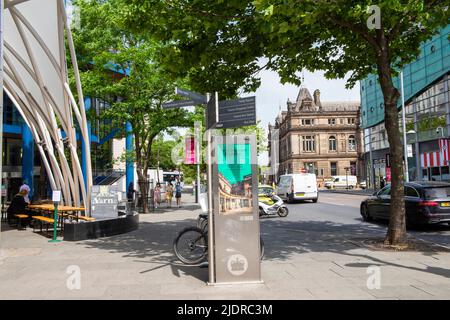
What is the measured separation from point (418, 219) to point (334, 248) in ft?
16.2

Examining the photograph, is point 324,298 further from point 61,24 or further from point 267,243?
point 61,24

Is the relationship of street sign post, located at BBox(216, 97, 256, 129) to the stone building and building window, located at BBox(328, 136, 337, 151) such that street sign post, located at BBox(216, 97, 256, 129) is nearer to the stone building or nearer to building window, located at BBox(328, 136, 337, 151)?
the stone building

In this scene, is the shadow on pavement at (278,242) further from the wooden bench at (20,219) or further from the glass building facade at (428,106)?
the glass building facade at (428,106)

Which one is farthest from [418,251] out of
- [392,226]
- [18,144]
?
[18,144]

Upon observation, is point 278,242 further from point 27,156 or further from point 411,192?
point 27,156

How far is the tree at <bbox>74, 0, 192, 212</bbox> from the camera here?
20438 millimetres

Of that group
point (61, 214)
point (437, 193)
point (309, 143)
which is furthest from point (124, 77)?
point (309, 143)

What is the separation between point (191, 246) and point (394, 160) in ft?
17.4

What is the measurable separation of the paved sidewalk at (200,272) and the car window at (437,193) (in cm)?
363

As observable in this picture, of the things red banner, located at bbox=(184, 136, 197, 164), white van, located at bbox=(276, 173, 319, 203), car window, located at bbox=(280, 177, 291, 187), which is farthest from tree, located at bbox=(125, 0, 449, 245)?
car window, located at bbox=(280, 177, 291, 187)

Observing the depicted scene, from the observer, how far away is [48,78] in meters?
18.0

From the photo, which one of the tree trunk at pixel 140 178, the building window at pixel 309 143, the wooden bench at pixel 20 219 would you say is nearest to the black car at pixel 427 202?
the wooden bench at pixel 20 219

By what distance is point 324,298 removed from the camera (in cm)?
586

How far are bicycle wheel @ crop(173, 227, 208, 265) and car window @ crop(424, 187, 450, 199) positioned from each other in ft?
27.9
